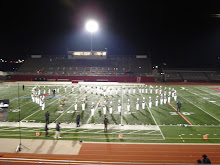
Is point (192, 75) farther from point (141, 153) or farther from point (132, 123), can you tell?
point (141, 153)

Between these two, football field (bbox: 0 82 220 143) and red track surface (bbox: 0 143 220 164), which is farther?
football field (bbox: 0 82 220 143)

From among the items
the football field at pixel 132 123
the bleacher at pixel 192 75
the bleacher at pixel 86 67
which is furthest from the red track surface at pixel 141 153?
the bleacher at pixel 192 75

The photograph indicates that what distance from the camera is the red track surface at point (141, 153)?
26.5ft

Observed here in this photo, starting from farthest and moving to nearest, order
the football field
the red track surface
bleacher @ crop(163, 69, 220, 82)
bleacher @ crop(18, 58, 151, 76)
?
bleacher @ crop(18, 58, 151, 76) → bleacher @ crop(163, 69, 220, 82) → the football field → the red track surface

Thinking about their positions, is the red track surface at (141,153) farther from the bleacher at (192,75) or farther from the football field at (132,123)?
the bleacher at (192,75)

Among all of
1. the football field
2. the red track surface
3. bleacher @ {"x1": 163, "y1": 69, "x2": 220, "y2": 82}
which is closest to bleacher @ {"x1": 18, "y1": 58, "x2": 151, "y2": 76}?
bleacher @ {"x1": 163, "y1": 69, "x2": 220, "y2": 82}

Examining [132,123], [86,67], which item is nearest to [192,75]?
[86,67]

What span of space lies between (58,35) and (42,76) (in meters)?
16.6

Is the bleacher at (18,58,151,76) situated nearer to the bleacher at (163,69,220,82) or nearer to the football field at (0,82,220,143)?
the bleacher at (163,69,220,82)

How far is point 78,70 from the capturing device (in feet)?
165

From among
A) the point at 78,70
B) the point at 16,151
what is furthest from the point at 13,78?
the point at 16,151

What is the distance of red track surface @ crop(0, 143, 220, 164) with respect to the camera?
8070 mm

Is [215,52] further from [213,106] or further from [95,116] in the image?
[95,116]

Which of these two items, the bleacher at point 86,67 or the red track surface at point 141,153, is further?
the bleacher at point 86,67
